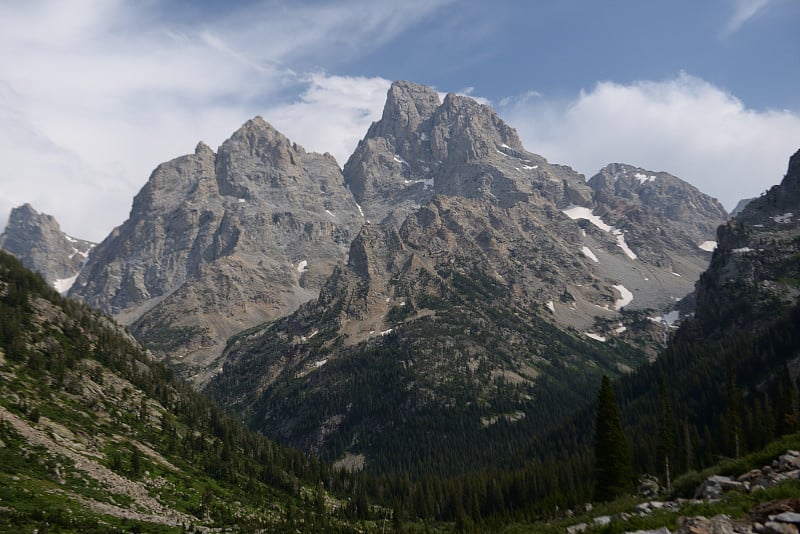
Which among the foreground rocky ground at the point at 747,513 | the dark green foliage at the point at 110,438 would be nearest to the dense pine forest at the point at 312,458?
the dark green foliage at the point at 110,438

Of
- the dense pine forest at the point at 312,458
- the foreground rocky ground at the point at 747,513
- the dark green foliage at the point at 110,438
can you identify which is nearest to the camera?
the foreground rocky ground at the point at 747,513

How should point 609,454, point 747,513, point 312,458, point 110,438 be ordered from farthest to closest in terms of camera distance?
point 312,458 → point 110,438 → point 609,454 → point 747,513

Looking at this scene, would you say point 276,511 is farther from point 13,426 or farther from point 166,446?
point 13,426

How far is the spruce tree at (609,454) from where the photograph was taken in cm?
7700

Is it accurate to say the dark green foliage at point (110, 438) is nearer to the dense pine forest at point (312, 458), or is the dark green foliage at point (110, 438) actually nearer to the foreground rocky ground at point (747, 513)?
the dense pine forest at point (312, 458)

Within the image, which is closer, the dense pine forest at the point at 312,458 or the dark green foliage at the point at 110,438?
the dark green foliage at the point at 110,438

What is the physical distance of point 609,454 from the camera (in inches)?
3063

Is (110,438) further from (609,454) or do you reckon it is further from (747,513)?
(747,513)

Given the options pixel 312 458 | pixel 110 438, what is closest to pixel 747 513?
pixel 110 438

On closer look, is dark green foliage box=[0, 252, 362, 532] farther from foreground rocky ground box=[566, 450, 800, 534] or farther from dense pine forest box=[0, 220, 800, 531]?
foreground rocky ground box=[566, 450, 800, 534]

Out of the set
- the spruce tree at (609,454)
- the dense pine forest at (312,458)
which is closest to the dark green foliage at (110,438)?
the dense pine forest at (312,458)

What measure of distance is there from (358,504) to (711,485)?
386 ft

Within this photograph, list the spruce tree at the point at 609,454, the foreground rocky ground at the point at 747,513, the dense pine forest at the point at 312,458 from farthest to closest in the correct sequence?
1. the dense pine forest at the point at 312,458
2. the spruce tree at the point at 609,454
3. the foreground rocky ground at the point at 747,513

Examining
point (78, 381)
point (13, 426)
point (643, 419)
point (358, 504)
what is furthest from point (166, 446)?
point (643, 419)
